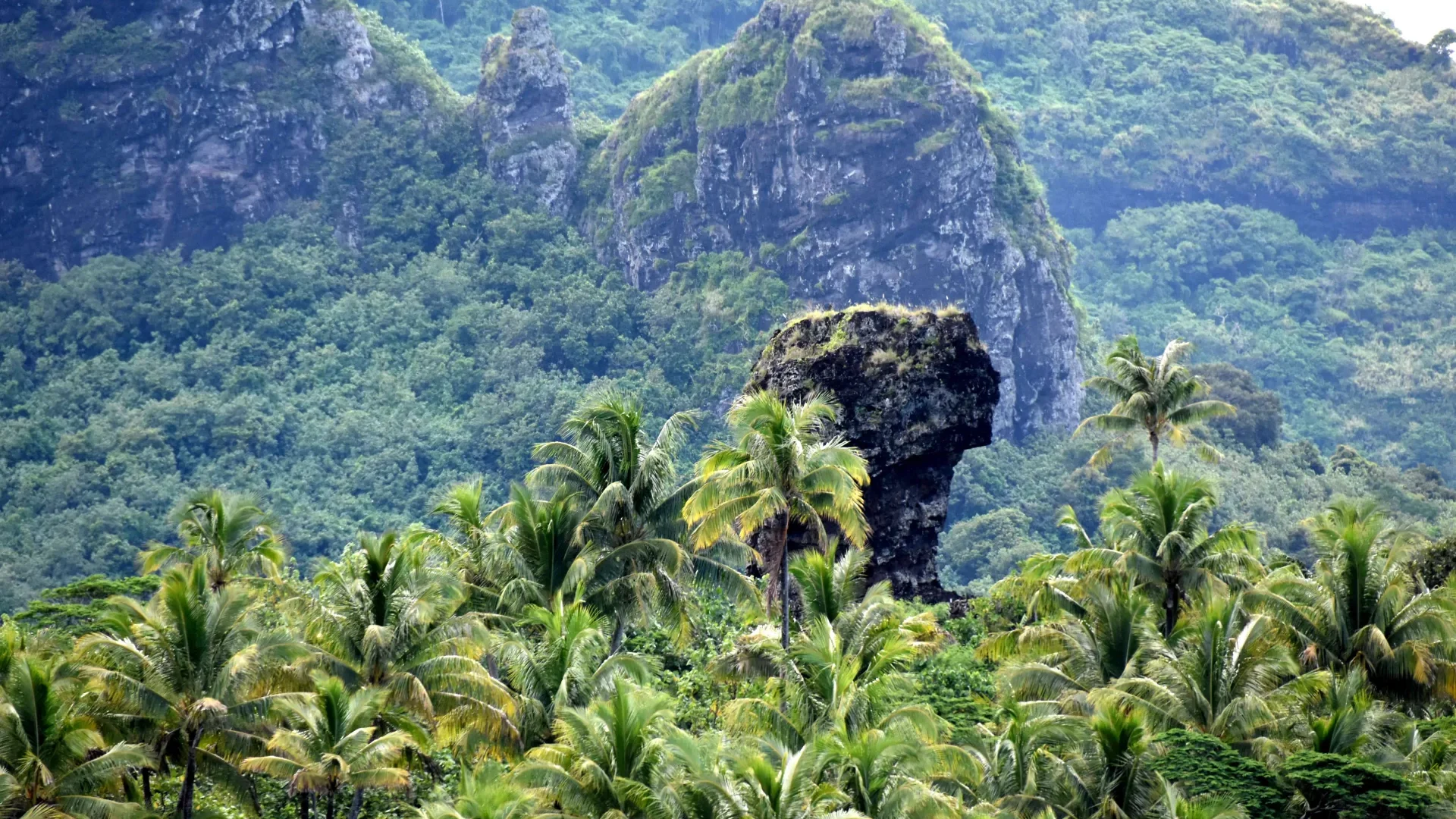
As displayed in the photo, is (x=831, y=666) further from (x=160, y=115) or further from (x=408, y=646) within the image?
(x=160, y=115)

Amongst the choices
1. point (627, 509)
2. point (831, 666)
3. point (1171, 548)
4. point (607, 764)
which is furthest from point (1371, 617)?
point (607, 764)

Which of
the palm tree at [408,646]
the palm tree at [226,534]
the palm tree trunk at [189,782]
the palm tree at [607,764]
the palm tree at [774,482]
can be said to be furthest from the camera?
the palm tree at [226,534]

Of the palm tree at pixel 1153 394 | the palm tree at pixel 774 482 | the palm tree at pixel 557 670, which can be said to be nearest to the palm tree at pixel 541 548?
the palm tree at pixel 774 482

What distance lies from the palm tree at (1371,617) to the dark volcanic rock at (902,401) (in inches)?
572

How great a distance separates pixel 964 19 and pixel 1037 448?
265 ft

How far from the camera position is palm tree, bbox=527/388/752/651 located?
41188 millimetres

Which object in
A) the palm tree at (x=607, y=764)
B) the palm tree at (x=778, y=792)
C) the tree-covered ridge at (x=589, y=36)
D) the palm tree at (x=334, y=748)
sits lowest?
the tree-covered ridge at (x=589, y=36)

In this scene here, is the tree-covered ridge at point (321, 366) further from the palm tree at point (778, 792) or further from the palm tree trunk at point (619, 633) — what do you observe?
the palm tree at point (778, 792)

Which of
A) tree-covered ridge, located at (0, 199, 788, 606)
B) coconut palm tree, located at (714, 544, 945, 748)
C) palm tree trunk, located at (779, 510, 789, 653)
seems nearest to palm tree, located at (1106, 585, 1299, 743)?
coconut palm tree, located at (714, 544, 945, 748)

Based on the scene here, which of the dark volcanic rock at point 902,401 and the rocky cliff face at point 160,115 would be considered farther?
the rocky cliff face at point 160,115

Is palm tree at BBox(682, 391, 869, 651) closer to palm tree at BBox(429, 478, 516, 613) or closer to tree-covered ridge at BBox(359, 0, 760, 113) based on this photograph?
palm tree at BBox(429, 478, 516, 613)

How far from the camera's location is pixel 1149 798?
34156 mm

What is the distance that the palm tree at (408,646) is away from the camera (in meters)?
35.2

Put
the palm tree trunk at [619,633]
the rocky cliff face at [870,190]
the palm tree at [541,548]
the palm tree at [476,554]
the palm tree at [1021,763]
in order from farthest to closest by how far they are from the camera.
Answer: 1. the rocky cliff face at [870,190]
2. the palm tree at [476,554]
3. the palm tree trunk at [619,633]
4. the palm tree at [541,548]
5. the palm tree at [1021,763]
